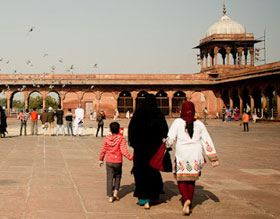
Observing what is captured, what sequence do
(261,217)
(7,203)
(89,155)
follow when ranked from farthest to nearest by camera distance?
1. (89,155)
2. (7,203)
3. (261,217)

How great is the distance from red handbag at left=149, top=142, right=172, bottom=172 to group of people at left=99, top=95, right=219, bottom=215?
11cm

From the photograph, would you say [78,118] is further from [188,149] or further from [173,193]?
[188,149]

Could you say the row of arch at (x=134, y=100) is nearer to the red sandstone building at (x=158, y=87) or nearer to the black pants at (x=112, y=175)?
the red sandstone building at (x=158, y=87)

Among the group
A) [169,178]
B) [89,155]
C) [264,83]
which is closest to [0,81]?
[264,83]

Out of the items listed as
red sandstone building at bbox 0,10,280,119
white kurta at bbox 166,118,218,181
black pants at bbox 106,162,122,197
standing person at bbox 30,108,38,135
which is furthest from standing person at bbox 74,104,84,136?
red sandstone building at bbox 0,10,280,119

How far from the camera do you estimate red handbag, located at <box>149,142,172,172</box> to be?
4.90 metres

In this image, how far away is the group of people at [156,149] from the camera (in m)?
4.80

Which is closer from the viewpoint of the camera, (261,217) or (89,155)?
(261,217)

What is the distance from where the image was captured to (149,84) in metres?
41.4

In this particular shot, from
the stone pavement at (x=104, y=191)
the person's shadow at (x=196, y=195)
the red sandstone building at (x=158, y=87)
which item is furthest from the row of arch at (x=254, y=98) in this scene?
the person's shadow at (x=196, y=195)

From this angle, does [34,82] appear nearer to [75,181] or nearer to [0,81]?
[0,81]

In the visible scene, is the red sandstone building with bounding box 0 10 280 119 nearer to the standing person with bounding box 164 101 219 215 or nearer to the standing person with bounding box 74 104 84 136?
the standing person with bounding box 74 104 84 136

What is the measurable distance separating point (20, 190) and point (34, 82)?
35.8m

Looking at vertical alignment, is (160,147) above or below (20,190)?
above
